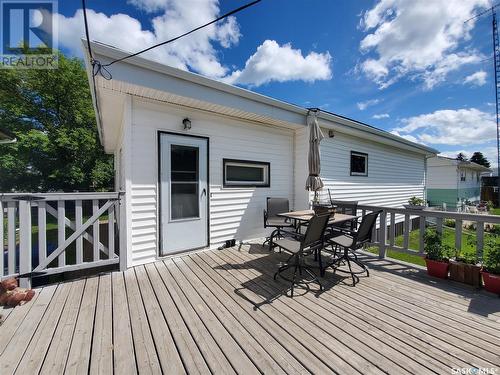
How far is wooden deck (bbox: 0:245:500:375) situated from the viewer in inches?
61.2

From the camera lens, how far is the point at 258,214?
493cm

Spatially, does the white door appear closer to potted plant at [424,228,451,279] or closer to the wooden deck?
the wooden deck

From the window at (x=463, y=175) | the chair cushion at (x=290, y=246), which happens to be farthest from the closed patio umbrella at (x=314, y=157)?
the window at (x=463, y=175)

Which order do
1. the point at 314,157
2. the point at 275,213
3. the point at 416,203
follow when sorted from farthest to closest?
the point at 416,203 < the point at 275,213 < the point at 314,157

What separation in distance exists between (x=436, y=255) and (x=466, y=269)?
317 mm

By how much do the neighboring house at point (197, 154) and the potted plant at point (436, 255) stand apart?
243 cm

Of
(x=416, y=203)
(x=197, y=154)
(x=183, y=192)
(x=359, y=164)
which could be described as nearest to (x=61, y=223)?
(x=183, y=192)

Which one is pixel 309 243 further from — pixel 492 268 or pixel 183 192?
pixel 183 192

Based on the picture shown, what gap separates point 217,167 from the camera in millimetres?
4285

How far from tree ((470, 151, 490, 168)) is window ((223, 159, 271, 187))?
5653 cm

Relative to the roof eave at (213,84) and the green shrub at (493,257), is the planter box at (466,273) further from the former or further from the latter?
the roof eave at (213,84)

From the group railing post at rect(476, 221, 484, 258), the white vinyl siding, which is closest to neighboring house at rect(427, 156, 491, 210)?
railing post at rect(476, 221, 484, 258)

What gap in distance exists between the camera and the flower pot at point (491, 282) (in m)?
2.48

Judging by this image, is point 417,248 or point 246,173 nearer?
point 246,173
